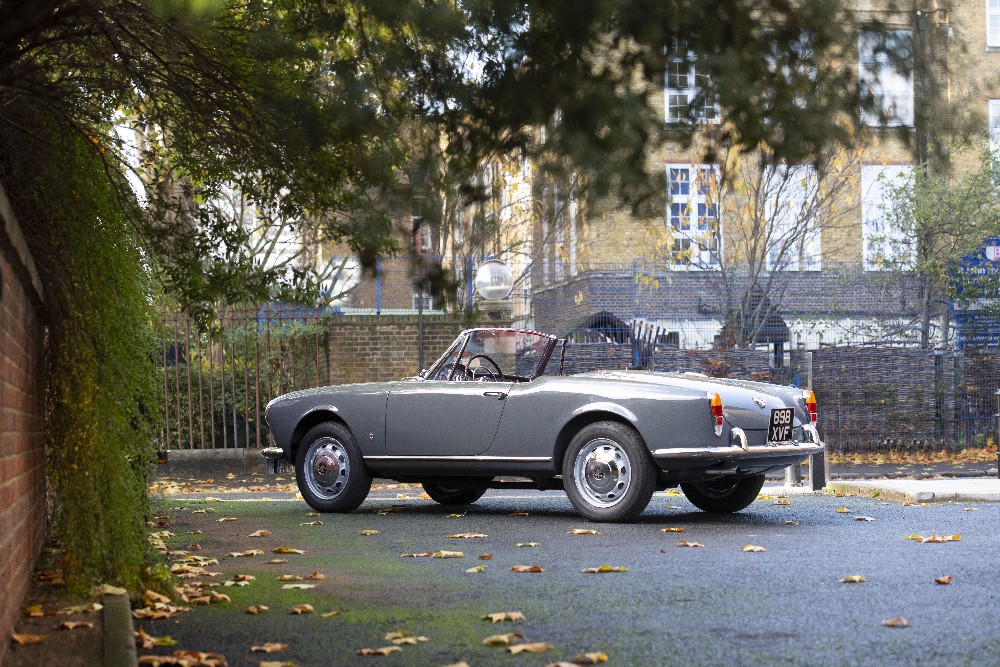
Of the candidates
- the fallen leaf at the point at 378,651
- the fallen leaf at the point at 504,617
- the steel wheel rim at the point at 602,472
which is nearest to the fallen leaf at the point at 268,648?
the fallen leaf at the point at 378,651

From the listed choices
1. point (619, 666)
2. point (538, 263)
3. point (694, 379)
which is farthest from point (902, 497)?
point (538, 263)

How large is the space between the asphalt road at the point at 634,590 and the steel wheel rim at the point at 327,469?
51cm

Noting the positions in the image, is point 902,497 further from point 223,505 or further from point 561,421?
point 223,505

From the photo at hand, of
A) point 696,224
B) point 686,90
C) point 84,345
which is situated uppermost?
point 696,224

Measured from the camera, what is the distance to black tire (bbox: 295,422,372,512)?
13.1 metres

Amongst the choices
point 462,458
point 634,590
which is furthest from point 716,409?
point 634,590

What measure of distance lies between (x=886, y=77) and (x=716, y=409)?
6531 mm

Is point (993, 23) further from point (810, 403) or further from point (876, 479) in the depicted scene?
point (810, 403)

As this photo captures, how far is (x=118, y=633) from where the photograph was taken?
631 cm

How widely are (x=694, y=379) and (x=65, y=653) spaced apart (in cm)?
686

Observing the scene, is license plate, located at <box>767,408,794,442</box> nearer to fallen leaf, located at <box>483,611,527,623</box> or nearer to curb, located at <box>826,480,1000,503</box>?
curb, located at <box>826,480,1000,503</box>

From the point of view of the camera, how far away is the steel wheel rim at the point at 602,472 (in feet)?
37.8

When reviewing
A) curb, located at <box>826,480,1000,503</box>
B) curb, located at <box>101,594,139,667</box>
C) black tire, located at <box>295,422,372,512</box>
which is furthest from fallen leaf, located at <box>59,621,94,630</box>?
curb, located at <box>826,480,1000,503</box>

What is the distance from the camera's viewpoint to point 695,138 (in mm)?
5141
